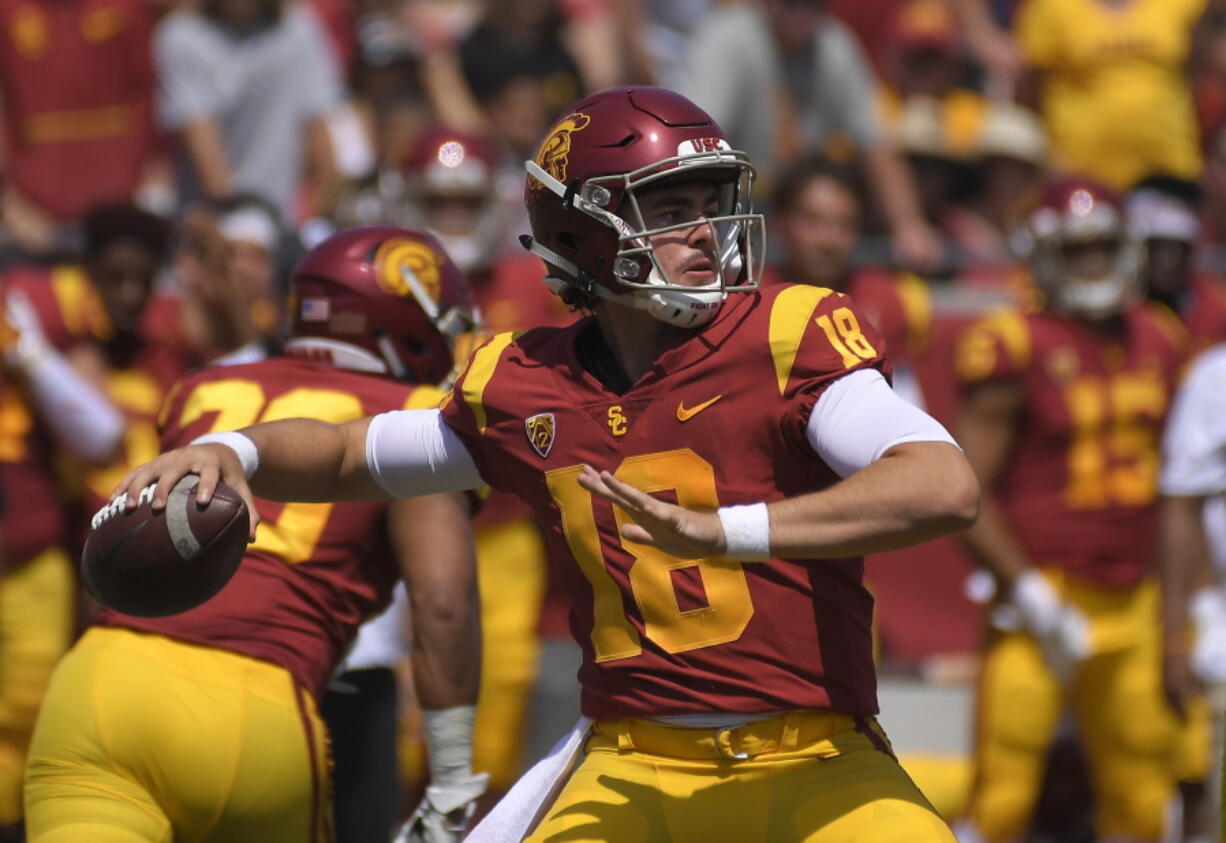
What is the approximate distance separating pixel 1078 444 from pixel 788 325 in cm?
346

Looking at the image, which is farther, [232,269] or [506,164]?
[506,164]

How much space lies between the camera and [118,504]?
3.21 metres

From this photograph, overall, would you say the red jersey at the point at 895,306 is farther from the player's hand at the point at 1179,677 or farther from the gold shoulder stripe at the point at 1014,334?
the player's hand at the point at 1179,677

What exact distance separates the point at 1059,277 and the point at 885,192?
73.9 inches

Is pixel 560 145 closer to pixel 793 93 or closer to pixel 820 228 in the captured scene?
pixel 820 228

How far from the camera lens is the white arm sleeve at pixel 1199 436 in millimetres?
5516

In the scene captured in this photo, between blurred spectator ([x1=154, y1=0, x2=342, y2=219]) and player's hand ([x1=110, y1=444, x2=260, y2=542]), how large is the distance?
18.2 feet

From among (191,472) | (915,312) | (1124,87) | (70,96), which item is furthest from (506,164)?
(191,472)

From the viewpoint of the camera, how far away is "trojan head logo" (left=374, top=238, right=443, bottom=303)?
4.35 meters

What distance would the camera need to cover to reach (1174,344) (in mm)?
6609

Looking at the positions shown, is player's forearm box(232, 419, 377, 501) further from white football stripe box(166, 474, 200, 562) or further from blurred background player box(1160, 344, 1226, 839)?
blurred background player box(1160, 344, 1226, 839)

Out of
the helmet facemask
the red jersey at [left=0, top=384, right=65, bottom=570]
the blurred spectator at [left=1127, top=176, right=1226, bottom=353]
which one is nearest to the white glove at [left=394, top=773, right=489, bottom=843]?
the helmet facemask

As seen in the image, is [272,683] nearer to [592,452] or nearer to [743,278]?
[592,452]

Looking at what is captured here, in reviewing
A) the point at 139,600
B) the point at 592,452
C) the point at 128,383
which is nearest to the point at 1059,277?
the point at 128,383
